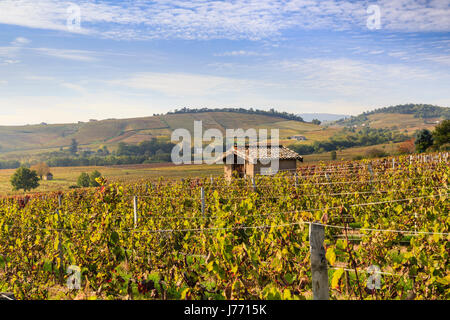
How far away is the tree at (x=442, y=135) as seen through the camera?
1746 inches

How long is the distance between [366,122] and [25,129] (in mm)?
137358

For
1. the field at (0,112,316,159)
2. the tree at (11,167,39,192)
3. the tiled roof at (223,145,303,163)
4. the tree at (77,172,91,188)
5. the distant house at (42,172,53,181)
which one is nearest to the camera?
the tiled roof at (223,145,303,163)

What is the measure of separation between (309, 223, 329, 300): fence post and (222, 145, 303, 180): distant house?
16767 mm

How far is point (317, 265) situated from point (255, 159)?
55.9ft

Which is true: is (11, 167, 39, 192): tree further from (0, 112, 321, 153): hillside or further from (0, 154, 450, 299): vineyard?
(0, 154, 450, 299): vineyard

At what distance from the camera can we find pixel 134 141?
103125mm

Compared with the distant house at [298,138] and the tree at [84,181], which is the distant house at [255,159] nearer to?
the tree at [84,181]

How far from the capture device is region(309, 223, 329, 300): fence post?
9.76 ft

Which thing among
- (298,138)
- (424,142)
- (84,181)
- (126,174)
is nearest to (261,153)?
(424,142)

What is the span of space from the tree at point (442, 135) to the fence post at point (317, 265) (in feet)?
155

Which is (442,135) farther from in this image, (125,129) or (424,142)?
(125,129)

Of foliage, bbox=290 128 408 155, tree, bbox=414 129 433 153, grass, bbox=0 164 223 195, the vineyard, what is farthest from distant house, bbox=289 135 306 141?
the vineyard

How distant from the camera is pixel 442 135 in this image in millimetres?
44938

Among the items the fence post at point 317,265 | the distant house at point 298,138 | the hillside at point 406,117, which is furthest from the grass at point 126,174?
the hillside at point 406,117
